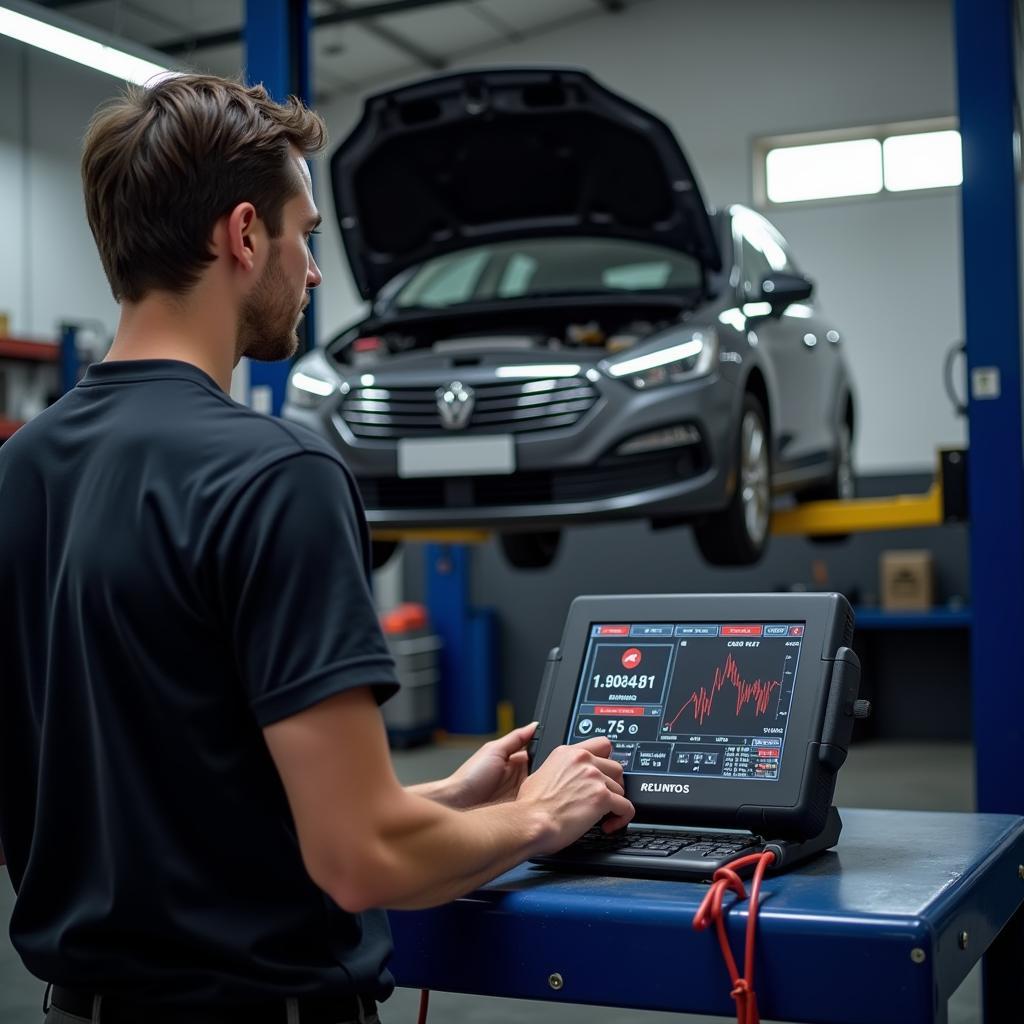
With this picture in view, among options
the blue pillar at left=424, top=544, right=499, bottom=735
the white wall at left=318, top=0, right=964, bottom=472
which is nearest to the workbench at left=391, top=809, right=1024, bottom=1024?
the blue pillar at left=424, top=544, right=499, bottom=735

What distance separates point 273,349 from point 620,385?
121 inches

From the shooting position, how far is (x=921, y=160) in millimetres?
10812

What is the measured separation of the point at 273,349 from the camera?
138cm

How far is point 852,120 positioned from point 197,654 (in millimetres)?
10620

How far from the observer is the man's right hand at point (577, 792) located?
4.85ft

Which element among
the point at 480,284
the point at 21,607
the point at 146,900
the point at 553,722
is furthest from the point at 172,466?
the point at 480,284

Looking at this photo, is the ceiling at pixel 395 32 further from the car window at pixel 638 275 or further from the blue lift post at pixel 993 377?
the blue lift post at pixel 993 377

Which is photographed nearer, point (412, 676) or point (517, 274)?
point (517, 274)

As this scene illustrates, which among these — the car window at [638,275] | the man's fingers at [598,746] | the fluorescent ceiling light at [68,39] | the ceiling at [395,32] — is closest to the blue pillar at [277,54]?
the fluorescent ceiling light at [68,39]

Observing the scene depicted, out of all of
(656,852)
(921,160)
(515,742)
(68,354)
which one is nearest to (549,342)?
(515,742)

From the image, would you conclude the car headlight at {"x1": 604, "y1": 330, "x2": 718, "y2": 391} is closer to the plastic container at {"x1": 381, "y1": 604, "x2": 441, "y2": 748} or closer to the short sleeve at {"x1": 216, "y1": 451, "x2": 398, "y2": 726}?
the short sleeve at {"x1": 216, "y1": 451, "x2": 398, "y2": 726}

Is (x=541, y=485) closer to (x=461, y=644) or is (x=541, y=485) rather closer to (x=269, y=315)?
(x=269, y=315)

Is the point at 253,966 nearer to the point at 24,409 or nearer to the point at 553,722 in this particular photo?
the point at 553,722

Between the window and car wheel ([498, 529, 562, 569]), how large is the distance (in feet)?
19.8
